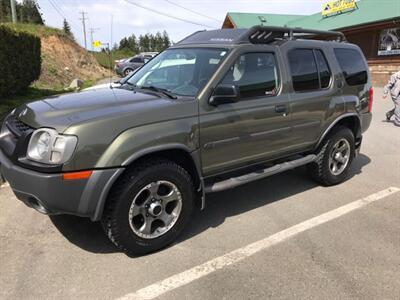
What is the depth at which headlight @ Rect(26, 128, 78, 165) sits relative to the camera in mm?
3154

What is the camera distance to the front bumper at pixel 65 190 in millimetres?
3178

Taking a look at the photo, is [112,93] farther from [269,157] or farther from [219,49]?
[269,157]

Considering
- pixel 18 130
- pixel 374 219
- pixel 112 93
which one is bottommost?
pixel 374 219

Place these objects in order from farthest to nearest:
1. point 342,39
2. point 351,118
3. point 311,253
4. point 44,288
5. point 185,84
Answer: point 342,39
point 351,118
point 185,84
point 311,253
point 44,288

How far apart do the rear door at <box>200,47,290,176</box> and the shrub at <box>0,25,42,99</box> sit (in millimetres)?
8721

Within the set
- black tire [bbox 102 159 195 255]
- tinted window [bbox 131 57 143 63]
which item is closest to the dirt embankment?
tinted window [bbox 131 57 143 63]

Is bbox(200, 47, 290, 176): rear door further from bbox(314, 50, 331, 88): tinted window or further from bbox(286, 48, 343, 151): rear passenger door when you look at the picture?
bbox(314, 50, 331, 88): tinted window

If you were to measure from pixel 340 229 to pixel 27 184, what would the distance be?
315 centimetres

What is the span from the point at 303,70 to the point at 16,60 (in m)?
10.3

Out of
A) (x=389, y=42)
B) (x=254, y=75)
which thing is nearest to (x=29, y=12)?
(x=389, y=42)

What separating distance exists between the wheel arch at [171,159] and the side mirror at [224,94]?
0.54m

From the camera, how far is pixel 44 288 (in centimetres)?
318

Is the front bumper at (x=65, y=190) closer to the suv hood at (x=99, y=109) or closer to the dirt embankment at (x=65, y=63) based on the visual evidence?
the suv hood at (x=99, y=109)

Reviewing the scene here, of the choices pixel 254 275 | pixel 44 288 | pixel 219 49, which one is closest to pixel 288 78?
pixel 219 49
